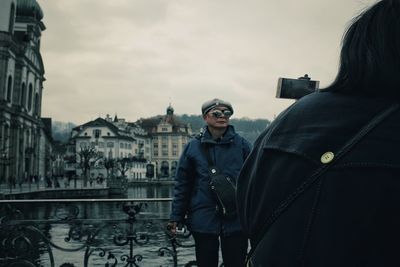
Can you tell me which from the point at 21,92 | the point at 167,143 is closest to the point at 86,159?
the point at 21,92

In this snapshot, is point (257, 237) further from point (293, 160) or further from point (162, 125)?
point (162, 125)

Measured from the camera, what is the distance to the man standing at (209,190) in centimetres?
353

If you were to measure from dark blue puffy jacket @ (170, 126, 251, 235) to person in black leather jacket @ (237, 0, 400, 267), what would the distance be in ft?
7.00

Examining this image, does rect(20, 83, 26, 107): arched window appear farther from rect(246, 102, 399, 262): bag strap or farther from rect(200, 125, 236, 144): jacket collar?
rect(246, 102, 399, 262): bag strap

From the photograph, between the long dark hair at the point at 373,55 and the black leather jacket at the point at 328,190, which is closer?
the black leather jacket at the point at 328,190

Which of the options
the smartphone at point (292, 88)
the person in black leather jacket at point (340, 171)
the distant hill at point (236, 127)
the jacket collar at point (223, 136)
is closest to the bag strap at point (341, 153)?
the person in black leather jacket at point (340, 171)

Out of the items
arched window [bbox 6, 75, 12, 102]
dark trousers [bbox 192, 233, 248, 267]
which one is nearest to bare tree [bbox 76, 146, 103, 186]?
arched window [bbox 6, 75, 12, 102]

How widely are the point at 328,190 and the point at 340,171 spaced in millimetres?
60

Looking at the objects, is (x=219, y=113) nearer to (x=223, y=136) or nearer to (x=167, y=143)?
(x=223, y=136)

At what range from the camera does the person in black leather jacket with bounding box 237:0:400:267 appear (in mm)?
1153

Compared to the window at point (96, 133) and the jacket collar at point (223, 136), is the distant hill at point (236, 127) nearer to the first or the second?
the window at point (96, 133)

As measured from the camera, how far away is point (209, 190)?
3.63m

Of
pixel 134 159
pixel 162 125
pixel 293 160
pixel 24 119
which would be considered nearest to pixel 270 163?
pixel 293 160

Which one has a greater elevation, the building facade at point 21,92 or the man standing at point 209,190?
the building facade at point 21,92
